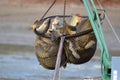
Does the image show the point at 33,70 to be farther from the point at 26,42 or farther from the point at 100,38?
the point at 100,38

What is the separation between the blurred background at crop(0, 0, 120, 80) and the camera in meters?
9.87

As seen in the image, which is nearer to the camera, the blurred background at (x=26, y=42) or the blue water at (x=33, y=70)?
the blue water at (x=33, y=70)

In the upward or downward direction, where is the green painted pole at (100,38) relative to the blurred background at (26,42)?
upward

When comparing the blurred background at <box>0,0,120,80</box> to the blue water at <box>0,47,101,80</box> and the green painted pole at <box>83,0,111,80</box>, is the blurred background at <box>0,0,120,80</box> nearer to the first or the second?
the blue water at <box>0,47,101,80</box>

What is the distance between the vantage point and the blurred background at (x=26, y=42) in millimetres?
9867

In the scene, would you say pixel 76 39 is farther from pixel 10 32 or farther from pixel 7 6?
pixel 7 6

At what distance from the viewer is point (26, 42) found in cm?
1442

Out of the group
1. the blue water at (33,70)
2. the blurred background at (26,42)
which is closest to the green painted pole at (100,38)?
A: the blurred background at (26,42)

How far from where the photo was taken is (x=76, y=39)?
6.02 metres

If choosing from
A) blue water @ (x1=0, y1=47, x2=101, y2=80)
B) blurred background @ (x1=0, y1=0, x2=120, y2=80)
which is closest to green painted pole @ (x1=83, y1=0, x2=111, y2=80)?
blurred background @ (x1=0, y1=0, x2=120, y2=80)

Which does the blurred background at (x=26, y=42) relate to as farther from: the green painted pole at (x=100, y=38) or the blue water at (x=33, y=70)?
the green painted pole at (x=100, y=38)

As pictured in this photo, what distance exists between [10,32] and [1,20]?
2.71 m

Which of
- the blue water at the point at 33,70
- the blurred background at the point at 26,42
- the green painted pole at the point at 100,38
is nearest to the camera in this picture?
the green painted pole at the point at 100,38

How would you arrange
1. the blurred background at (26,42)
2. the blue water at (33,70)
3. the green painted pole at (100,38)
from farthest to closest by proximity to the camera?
the blurred background at (26,42), the blue water at (33,70), the green painted pole at (100,38)
